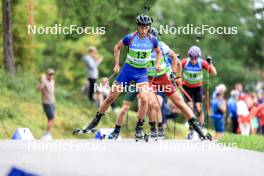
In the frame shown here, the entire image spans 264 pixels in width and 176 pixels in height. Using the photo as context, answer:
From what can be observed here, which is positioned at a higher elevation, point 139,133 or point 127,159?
point 139,133

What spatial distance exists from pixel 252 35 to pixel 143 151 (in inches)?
1829

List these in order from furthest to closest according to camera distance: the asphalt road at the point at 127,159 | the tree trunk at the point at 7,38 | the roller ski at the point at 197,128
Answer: the tree trunk at the point at 7,38 < the roller ski at the point at 197,128 < the asphalt road at the point at 127,159

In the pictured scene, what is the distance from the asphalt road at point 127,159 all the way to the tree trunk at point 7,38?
1315cm

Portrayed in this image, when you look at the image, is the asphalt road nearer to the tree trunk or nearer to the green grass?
the green grass

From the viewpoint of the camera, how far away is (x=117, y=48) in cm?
1827

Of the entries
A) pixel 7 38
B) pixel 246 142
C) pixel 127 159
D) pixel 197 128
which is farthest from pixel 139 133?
pixel 7 38

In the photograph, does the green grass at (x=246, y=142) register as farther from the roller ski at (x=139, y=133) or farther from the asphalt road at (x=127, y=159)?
the roller ski at (x=139, y=133)

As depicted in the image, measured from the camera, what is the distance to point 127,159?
A: 14.3 meters

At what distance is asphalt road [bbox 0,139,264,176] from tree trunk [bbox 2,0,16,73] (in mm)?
13149

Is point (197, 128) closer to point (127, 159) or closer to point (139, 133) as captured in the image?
point (139, 133)

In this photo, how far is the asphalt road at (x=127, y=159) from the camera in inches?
497

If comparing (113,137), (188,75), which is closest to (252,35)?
(188,75)

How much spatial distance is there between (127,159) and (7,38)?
17001mm

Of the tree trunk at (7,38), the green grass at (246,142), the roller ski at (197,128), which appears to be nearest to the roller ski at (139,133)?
the roller ski at (197,128)
